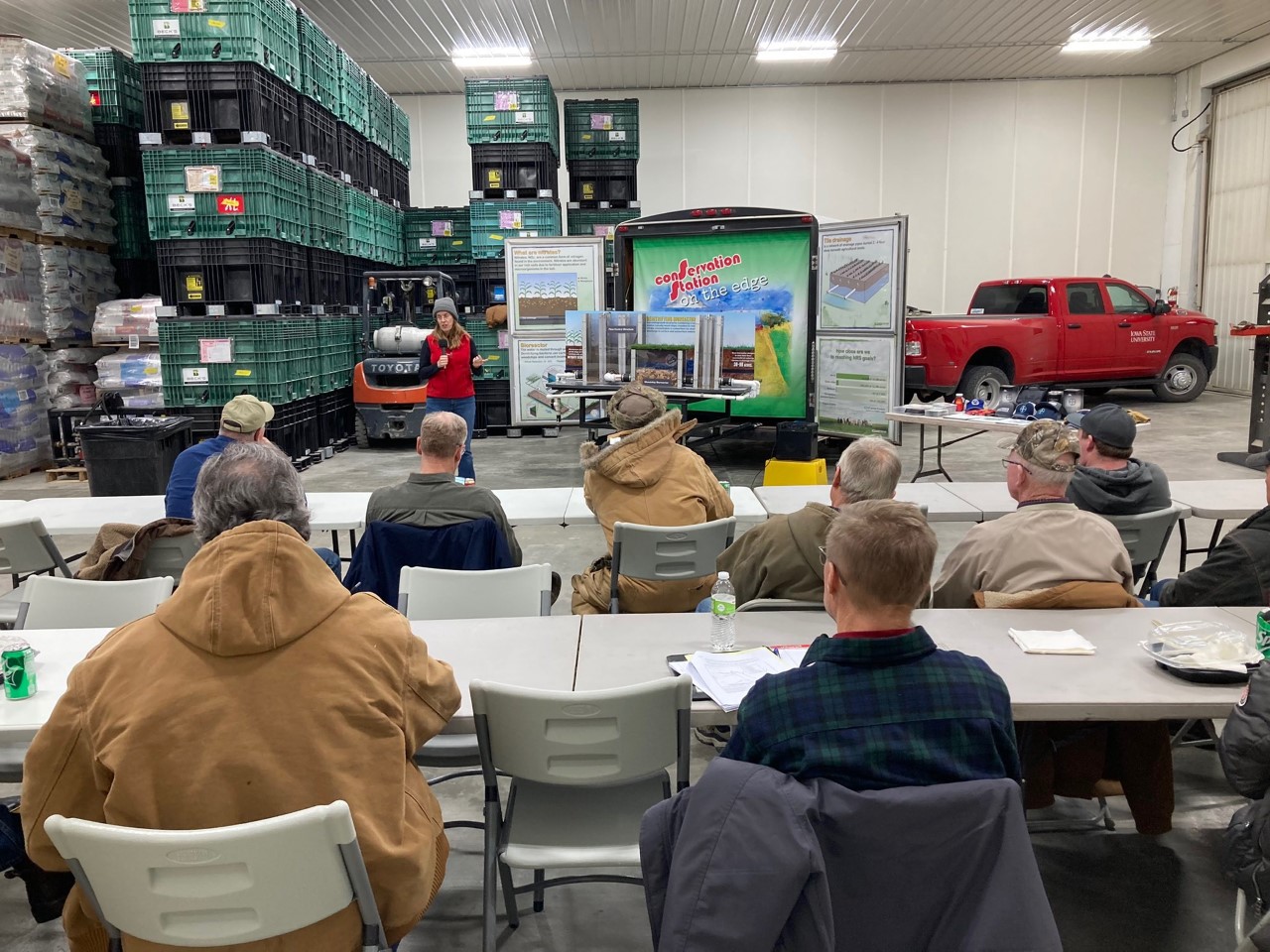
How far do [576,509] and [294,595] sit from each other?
9.10 ft

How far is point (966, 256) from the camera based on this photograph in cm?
1541

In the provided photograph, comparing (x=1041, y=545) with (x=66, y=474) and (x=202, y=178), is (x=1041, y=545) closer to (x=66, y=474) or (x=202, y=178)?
Answer: (x=202, y=178)

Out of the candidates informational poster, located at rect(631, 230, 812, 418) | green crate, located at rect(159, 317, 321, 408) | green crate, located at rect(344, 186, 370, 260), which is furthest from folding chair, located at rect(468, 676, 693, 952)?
green crate, located at rect(344, 186, 370, 260)

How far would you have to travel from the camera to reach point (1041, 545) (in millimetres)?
2770

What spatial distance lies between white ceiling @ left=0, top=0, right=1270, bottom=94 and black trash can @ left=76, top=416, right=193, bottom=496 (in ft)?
20.7

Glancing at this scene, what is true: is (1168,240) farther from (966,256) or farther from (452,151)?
(452,151)

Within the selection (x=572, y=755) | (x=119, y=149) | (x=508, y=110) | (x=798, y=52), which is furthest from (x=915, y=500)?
(x=798, y=52)

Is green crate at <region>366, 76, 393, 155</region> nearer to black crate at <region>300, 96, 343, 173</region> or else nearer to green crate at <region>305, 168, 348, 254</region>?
black crate at <region>300, 96, 343, 173</region>

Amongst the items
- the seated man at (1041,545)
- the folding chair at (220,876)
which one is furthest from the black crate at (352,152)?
the folding chair at (220,876)

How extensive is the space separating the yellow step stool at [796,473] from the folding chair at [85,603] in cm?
→ 403

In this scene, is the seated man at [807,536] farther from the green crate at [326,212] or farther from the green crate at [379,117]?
the green crate at [379,117]

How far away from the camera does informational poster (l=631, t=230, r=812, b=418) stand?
28.1 ft

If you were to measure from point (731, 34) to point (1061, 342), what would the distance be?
5.85 meters

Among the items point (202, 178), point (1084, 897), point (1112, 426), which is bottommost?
point (1084, 897)
